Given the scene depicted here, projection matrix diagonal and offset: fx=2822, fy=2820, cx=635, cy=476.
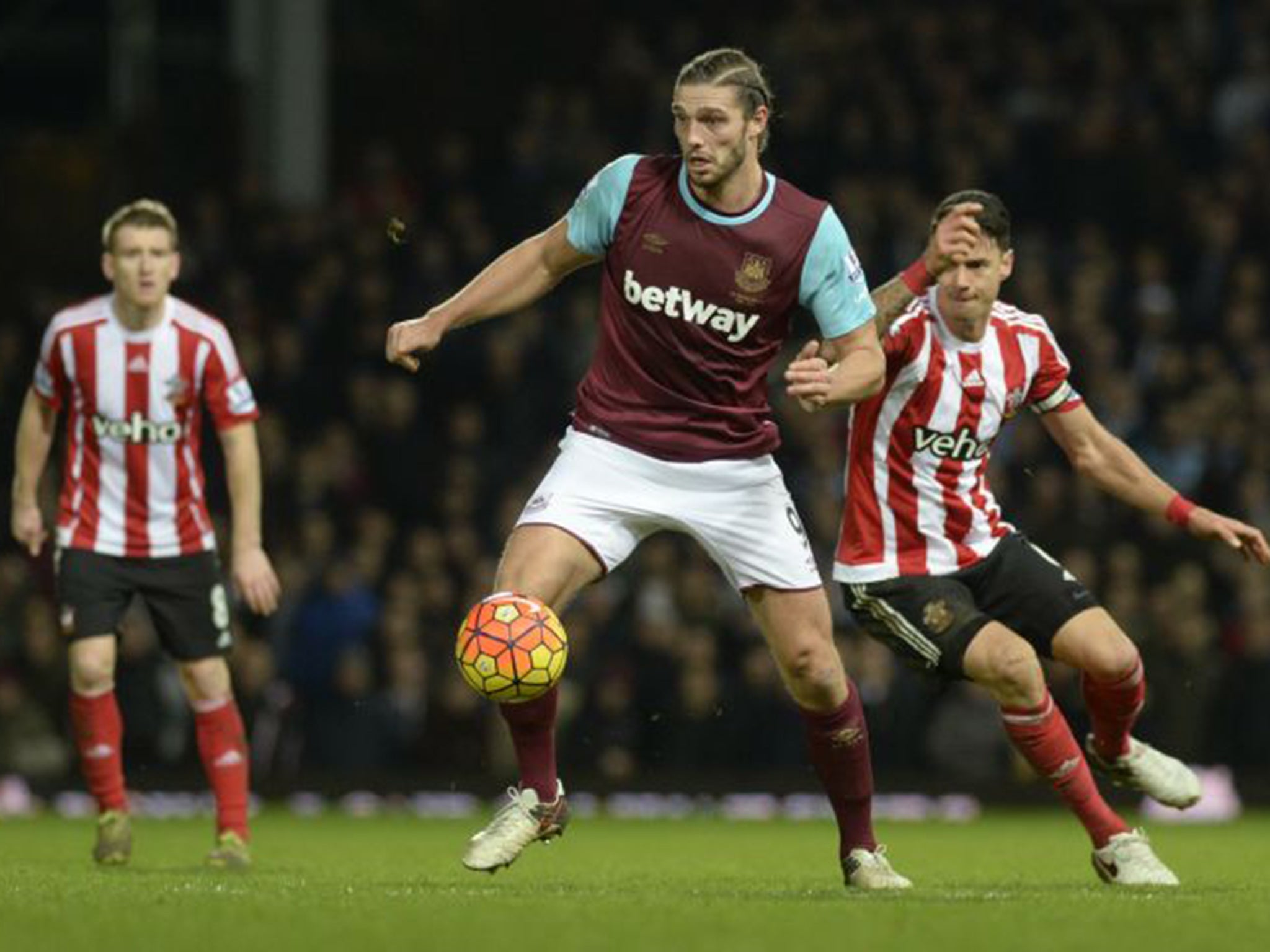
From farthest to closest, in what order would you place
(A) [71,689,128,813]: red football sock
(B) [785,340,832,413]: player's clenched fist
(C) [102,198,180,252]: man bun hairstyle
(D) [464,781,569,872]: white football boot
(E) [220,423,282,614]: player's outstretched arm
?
(A) [71,689,128,813]: red football sock, (C) [102,198,180,252]: man bun hairstyle, (E) [220,423,282,614]: player's outstretched arm, (D) [464,781,569,872]: white football boot, (B) [785,340,832,413]: player's clenched fist

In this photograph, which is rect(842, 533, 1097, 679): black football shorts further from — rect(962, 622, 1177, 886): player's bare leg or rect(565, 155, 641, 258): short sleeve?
rect(565, 155, 641, 258): short sleeve

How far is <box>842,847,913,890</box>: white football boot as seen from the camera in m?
8.65

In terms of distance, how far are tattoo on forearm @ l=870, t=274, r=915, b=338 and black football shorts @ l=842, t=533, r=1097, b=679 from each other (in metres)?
0.83

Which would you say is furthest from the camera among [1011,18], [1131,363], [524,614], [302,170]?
[302,170]

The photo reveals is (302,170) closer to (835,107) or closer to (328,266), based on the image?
(328,266)

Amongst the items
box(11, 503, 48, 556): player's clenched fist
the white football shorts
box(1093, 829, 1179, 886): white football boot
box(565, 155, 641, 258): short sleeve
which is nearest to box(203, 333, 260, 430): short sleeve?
box(11, 503, 48, 556): player's clenched fist

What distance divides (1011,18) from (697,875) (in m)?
11.0

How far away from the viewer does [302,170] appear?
69.9ft

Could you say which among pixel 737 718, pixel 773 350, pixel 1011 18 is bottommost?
pixel 737 718

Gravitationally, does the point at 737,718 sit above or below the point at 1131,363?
below

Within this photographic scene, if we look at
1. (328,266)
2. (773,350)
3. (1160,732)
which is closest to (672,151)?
(328,266)

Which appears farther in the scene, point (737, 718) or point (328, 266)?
point (328, 266)

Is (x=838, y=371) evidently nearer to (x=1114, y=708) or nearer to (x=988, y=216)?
(x=988, y=216)

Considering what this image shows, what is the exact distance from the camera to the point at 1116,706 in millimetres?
9016
